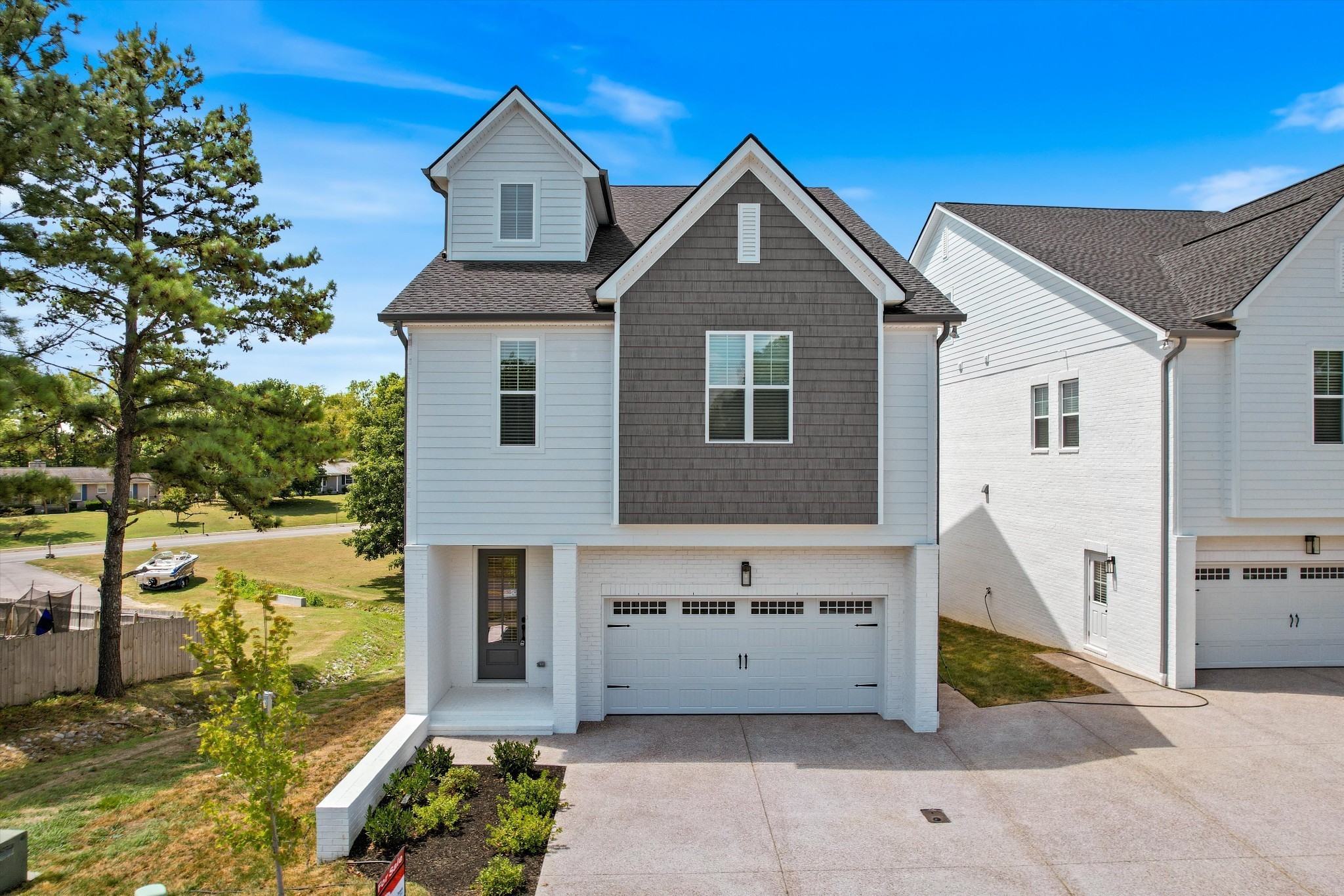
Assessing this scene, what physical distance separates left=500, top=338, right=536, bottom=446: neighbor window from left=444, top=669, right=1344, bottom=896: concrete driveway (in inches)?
181

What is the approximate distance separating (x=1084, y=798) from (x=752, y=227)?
28.4ft

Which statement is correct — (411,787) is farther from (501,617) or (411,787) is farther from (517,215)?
(517,215)

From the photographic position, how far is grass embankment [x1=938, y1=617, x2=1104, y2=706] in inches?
477

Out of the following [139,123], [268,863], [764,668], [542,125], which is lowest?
[268,863]

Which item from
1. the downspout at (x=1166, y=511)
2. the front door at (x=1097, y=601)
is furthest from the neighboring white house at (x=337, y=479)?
the downspout at (x=1166, y=511)

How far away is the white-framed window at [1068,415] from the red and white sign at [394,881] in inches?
568

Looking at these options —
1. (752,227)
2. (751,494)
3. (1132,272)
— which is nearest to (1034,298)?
(1132,272)

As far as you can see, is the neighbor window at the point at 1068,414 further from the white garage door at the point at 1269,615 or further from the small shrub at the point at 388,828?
the small shrub at the point at 388,828

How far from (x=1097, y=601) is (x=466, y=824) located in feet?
41.5

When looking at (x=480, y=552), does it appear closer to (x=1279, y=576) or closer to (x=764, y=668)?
(x=764, y=668)

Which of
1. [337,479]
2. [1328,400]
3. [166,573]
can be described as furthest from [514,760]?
[337,479]

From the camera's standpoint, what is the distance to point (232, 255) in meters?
14.4

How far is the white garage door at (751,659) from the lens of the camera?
37.6 feet

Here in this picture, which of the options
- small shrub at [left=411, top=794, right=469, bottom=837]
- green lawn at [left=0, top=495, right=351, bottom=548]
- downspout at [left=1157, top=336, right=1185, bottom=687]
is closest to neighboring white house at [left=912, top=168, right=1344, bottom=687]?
downspout at [left=1157, top=336, right=1185, bottom=687]
